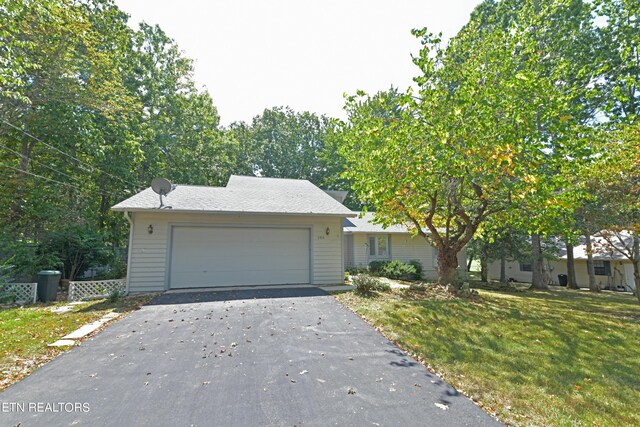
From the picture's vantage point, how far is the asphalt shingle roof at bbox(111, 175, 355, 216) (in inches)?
386

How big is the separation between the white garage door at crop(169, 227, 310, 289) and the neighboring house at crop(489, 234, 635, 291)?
15.4 meters

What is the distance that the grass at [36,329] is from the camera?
4.20 m

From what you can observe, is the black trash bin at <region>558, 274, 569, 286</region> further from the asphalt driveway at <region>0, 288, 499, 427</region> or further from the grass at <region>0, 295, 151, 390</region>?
the grass at <region>0, 295, 151, 390</region>

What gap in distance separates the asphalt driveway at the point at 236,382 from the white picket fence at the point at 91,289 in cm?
412

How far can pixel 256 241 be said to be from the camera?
10.8 metres

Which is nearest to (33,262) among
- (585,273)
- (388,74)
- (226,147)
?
(388,74)

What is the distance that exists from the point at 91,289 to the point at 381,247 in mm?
13772

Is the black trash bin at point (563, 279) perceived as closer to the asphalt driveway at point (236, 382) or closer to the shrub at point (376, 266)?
the shrub at point (376, 266)

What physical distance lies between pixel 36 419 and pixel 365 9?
9.67 m

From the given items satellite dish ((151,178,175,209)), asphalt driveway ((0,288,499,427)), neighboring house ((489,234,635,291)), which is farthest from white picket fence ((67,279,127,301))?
neighboring house ((489,234,635,291))

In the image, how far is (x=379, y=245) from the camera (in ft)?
58.7

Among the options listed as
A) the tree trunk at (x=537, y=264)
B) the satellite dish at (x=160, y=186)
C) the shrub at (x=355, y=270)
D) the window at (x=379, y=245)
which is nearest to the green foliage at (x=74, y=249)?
the satellite dish at (x=160, y=186)

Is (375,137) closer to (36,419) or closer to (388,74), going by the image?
(388,74)

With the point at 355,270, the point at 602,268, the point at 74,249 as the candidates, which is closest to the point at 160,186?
the point at 74,249
